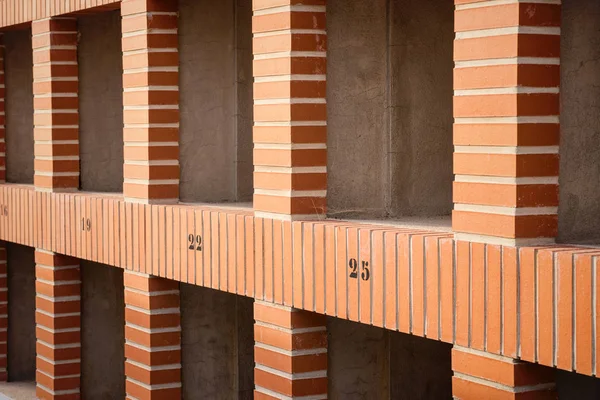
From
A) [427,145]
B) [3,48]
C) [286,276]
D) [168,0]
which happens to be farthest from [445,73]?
[3,48]

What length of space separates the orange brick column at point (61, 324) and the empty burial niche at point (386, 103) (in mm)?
4660

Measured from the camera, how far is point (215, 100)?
33.3 ft

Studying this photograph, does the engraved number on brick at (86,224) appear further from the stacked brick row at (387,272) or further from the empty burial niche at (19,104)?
the empty burial niche at (19,104)

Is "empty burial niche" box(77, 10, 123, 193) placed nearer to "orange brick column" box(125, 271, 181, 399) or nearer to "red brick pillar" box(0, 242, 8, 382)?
"orange brick column" box(125, 271, 181, 399)

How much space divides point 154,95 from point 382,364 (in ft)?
9.54

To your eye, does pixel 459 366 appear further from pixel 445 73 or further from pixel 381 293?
pixel 445 73

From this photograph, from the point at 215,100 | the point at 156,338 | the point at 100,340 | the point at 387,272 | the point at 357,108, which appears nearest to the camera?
the point at 387,272

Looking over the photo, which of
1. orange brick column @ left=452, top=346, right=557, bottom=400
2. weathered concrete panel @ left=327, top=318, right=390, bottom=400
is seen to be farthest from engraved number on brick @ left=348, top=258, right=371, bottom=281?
weathered concrete panel @ left=327, top=318, right=390, bottom=400

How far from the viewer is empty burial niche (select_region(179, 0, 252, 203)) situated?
10008mm

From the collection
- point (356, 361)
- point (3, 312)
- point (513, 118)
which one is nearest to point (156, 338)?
point (356, 361)

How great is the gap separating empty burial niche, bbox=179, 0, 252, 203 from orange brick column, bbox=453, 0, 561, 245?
4.10 m

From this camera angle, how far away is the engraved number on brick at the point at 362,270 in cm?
705

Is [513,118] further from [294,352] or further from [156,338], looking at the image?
[156,338]

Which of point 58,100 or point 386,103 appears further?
point 58,100
